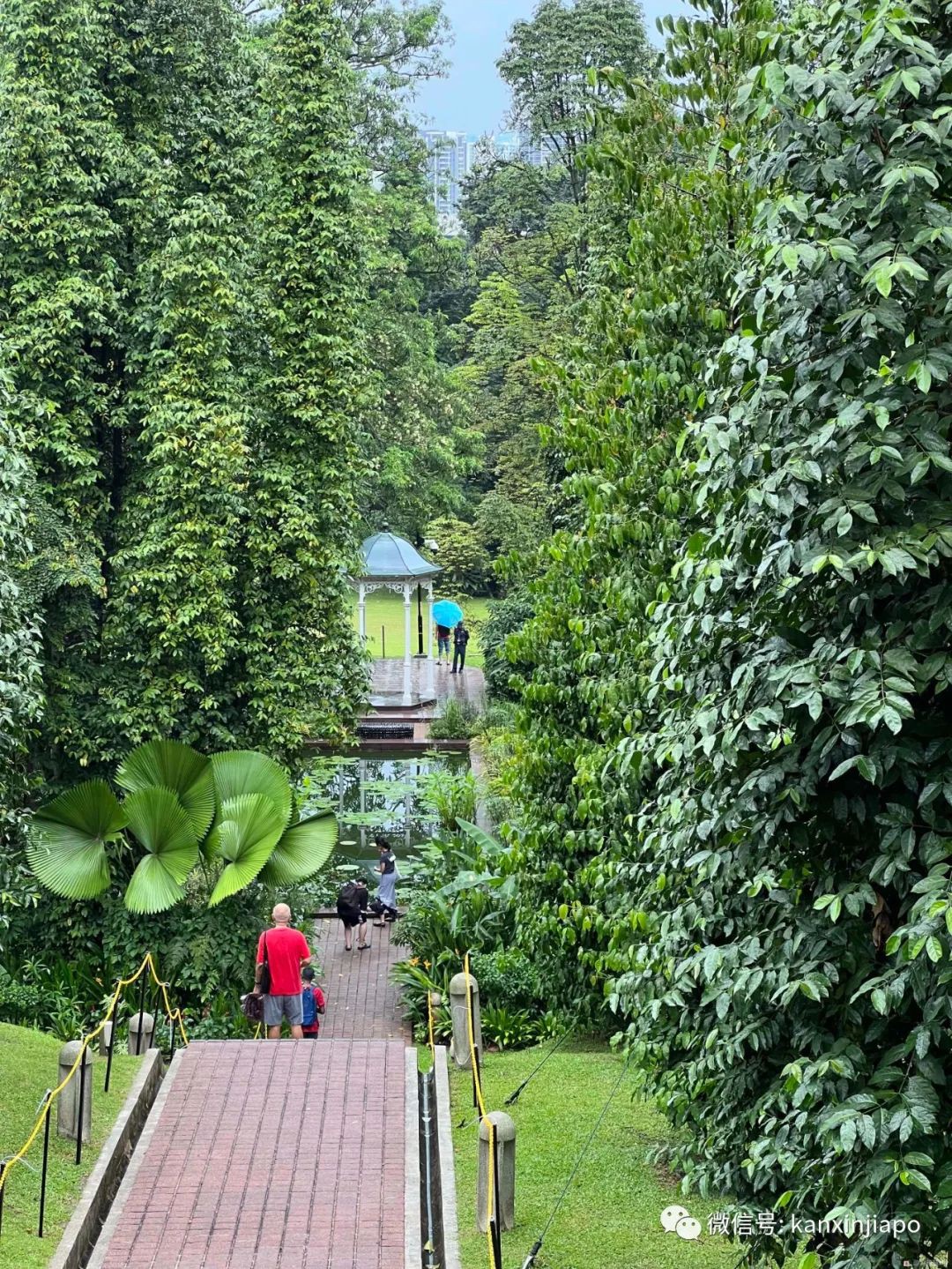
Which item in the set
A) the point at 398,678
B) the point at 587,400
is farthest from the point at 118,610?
the point at 398,678

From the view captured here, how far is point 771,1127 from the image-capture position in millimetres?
4930

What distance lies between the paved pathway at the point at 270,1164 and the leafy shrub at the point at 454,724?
20013 millimetres

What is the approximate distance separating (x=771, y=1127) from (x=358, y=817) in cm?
2114

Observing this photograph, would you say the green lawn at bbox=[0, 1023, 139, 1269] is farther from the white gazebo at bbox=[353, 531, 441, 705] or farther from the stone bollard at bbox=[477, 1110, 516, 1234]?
the white gazebo at bbox=[353, 531, 441, 705]

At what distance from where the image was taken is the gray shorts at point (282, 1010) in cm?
1364

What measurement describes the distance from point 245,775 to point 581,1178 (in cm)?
738

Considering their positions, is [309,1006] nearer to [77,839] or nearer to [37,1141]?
[77,839]

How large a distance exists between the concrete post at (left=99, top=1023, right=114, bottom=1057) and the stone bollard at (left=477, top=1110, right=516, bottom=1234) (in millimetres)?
3589

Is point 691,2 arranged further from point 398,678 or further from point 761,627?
point 398,678

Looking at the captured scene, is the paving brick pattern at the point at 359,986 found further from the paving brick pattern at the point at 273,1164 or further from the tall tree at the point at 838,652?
the tall tree at the point at 838,652

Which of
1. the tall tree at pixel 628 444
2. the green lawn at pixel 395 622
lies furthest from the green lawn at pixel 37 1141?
the green lawn at pixel 395 622

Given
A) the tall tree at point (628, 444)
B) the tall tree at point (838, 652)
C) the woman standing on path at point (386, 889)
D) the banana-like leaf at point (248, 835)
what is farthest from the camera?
the woman standing on path at point (386, 889)

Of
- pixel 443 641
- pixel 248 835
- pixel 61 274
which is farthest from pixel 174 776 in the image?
pixel 443 641

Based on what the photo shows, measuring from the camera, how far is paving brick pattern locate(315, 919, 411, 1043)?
16.6 metres
